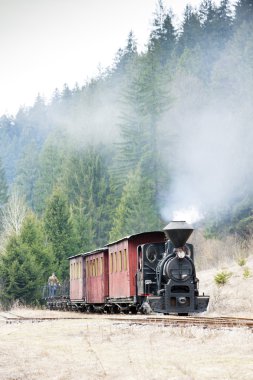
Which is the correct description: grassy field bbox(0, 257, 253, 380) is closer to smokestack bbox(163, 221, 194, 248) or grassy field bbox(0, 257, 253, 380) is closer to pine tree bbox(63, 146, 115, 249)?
smokestack bbox(163, 221, 194, 248)

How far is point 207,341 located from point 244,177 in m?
31.4

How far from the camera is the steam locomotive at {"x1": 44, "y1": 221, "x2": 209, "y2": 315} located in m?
19.0

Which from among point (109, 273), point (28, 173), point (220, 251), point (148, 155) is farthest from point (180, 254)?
point (28, 173)

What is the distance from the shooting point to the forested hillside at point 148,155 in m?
42.2

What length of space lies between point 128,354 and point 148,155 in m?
52.7

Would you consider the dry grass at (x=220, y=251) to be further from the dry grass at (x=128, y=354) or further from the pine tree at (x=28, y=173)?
the pine tree at (x=28, y=173)

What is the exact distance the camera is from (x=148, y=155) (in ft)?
206

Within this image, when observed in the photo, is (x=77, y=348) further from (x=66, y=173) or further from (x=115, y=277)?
(x=66, y=173)

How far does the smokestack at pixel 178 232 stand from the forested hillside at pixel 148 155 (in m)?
19.3

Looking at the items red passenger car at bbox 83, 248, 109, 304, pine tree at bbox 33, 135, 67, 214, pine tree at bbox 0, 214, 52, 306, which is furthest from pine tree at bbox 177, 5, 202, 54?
red passenger car at bbox 83, 248, 109, 304

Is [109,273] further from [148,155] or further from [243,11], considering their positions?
[243,11]

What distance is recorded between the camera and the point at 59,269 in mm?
43656

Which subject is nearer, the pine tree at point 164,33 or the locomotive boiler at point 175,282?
the locomotive boiler at point 175,282

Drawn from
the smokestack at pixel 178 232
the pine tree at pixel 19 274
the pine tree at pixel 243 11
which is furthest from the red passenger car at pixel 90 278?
the pine tree at pixel 243 11
